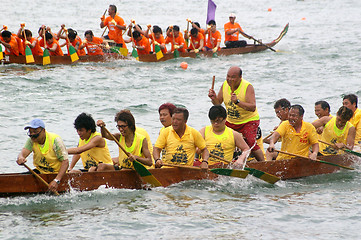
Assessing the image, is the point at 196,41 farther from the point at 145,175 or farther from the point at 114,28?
the point at 145,175

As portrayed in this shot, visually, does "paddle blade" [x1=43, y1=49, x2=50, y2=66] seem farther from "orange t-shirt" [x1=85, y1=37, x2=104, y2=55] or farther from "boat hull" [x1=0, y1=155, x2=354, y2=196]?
"boat hull" [x1=0, y1=155, x2=354, y2=196]

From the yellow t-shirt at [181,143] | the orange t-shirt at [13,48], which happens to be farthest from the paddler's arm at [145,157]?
the orange t-shirt at [13,48]

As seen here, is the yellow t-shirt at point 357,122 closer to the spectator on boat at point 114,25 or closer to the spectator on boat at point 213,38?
the spectator on boat at point 213,38

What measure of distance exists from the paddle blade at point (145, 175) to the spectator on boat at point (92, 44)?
9.83m

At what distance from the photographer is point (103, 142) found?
A: 25.8 feet

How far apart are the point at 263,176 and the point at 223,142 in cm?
87

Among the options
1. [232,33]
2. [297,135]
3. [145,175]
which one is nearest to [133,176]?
[145,175]

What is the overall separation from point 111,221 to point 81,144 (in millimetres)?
1234

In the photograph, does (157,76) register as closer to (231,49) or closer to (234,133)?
(231,49)

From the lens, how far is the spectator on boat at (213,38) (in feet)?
63.5

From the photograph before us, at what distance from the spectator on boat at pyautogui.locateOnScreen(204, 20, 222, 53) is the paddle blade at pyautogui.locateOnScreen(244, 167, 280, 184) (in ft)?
36.1

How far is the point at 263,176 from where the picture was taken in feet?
28.5

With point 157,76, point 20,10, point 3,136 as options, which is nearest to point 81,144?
point 3,136

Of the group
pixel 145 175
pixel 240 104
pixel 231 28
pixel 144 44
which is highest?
pixel 231 28
